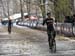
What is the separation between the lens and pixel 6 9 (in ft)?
446

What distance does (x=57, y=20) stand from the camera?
3684cm

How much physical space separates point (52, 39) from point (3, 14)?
13100 cm

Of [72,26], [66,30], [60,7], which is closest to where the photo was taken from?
[72,26]

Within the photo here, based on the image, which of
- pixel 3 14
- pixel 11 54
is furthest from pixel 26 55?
pixel 3 14

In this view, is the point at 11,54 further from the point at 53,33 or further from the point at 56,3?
the point at 56,3

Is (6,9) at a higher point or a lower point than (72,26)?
lower

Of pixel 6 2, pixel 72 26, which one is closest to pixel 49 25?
pixel 72 26

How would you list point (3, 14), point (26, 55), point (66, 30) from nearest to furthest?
point (26, 55) < point (66, 30) < point (3, 14)

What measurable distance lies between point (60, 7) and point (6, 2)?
309 ft

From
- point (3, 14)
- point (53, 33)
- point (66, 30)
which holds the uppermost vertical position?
point (53, 33)

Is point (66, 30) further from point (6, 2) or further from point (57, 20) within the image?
point (6, 2)

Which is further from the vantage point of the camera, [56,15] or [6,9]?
[6,9]

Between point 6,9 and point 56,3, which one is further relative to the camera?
point 6,9

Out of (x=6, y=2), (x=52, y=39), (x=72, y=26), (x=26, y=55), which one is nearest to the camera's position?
(x=26, y=55)
